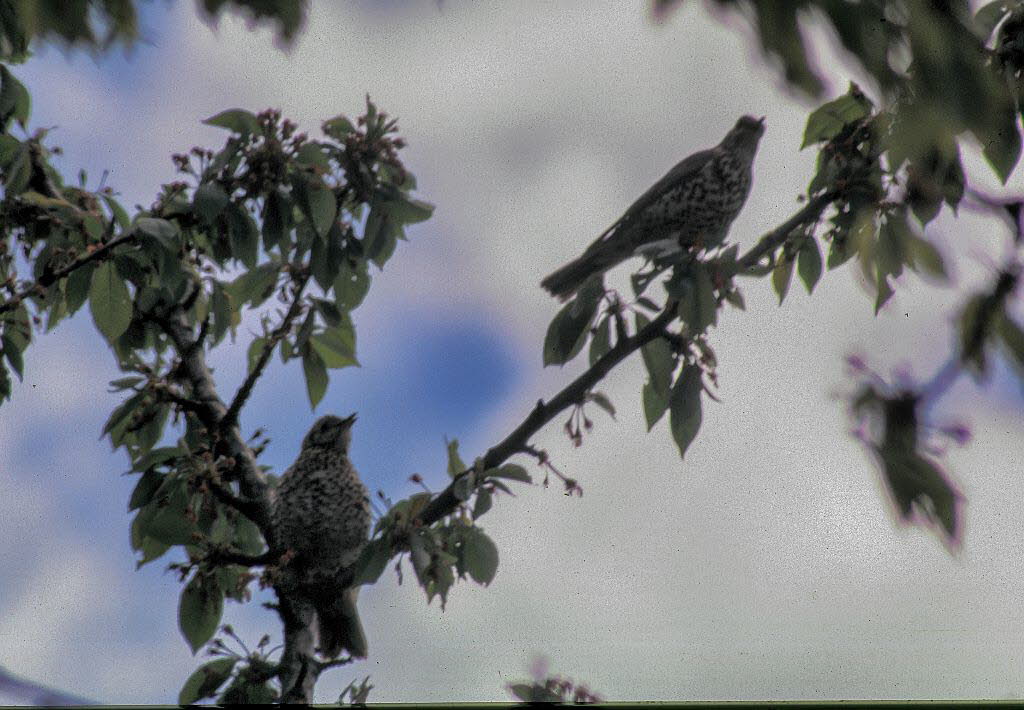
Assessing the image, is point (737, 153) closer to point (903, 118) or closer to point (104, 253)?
point (104, 253)

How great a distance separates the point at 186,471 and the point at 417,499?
1.03m

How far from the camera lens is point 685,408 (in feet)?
10.0

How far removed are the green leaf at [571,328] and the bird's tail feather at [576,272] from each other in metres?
2.22

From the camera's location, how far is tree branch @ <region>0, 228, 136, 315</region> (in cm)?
353

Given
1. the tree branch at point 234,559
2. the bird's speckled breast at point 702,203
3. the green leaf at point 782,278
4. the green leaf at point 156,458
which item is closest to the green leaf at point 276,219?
the green leaf at point 156,458

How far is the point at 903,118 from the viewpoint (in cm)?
121

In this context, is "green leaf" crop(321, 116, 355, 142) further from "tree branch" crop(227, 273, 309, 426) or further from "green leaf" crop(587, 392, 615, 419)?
"green leaf" crop(587, 392, 615, 419)

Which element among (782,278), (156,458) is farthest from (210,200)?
(782,278)

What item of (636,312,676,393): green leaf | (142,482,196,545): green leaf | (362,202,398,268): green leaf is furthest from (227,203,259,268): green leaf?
(636,312,676,393): green leaf

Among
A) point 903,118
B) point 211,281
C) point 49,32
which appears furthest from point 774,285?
point 49,32

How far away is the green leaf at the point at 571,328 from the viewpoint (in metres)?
3.10

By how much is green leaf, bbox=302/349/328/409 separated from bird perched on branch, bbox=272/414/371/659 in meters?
0.49

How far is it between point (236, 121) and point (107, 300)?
0.72m

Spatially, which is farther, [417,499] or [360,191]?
[360,191]
